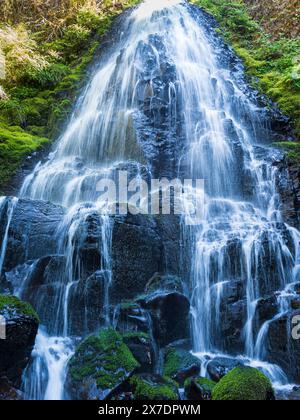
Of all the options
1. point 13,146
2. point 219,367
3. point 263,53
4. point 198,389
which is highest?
point 263,53

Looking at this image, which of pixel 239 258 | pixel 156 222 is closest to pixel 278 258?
pixel 239 258

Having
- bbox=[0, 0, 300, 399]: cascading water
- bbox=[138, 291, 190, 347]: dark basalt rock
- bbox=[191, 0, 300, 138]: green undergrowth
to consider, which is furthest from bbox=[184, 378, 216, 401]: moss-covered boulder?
bbox=[191, 0, 300, 138]: green undergrowth

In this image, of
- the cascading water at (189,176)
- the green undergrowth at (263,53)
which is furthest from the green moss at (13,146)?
the green undergrowth at (263,53)

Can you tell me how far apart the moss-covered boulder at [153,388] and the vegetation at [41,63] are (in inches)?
313

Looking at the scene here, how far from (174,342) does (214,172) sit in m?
5.59

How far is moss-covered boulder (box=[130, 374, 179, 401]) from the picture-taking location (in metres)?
5.20

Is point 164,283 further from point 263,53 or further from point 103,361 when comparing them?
point 263,53

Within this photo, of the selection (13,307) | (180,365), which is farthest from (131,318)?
(13,307)

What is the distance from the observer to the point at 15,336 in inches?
225

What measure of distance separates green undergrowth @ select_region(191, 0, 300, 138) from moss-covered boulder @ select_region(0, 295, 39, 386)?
1032cm

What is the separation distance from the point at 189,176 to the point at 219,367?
6019mm

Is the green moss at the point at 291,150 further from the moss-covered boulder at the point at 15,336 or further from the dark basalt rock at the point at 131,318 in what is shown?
the moss-covered boulder at the point at 15,336

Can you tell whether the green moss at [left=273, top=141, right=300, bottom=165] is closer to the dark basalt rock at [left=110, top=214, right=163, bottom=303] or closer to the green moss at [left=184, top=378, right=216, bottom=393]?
the dark basalt rock at [left=110, top=214, right=163, bottom=303]
